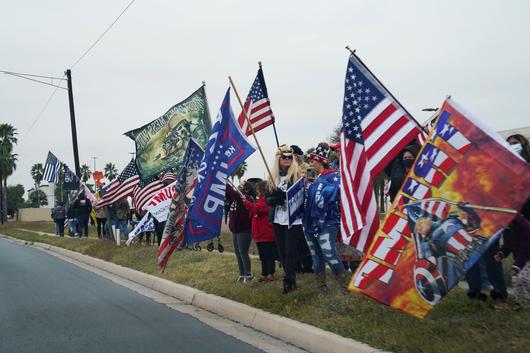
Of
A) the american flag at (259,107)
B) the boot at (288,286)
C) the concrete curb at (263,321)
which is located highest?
the american flag at (259,107)

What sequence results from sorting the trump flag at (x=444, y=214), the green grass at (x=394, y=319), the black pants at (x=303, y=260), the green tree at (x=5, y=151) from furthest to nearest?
the green tree at (x=5, y=151) < the black pants at (x=303, y=260) < the green grass at (x=394, y=319) < the trump flag at (x=444, y=214)

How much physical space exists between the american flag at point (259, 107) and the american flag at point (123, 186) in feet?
26.0

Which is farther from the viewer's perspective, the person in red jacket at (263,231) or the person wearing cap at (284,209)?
the person in red jacket at (263,231)

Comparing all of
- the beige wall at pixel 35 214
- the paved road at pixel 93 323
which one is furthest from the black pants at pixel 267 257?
the beige wall at pixel 35 214

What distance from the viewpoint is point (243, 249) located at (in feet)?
30.5

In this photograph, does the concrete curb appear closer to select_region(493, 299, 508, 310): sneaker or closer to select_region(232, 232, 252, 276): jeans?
select_region(232, 232, 252, 276): jeans

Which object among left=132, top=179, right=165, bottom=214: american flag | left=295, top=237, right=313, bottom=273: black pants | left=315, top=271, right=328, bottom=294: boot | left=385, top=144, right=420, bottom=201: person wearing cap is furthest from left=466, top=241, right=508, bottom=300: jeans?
left=132, top=179, right=165, bottom=214: american flag

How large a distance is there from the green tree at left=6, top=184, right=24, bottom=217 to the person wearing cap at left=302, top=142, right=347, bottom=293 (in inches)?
4686

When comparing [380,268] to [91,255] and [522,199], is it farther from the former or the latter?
[91,255]

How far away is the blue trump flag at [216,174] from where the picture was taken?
27.6 ft

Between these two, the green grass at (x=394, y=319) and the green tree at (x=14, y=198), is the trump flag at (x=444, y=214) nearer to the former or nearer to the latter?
the green grass at (x=394, y=319)

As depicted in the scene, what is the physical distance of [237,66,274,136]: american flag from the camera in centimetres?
1053

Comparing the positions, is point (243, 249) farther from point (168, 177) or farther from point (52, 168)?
point (52, 168)

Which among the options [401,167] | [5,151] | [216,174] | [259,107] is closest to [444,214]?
[401,167]
